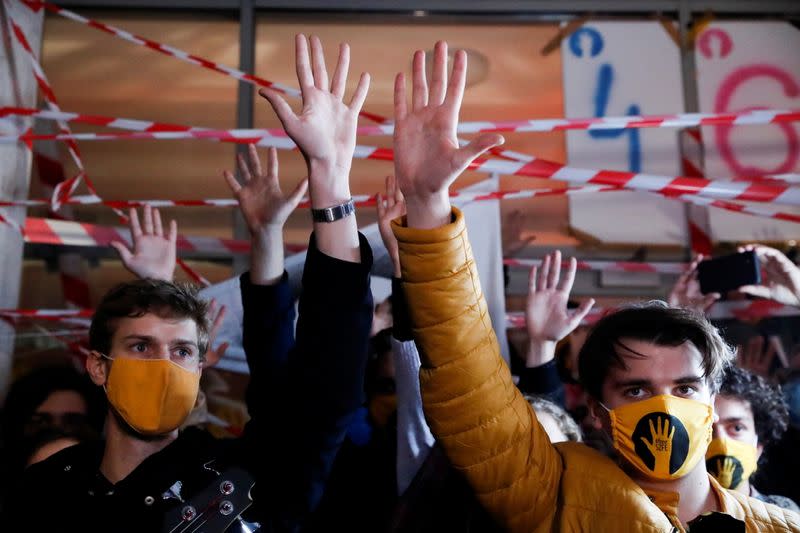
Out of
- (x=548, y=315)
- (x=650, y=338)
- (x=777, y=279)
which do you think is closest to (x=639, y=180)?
(x=777, y=279)

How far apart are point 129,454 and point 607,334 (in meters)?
0.98

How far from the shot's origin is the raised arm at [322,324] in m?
1.28

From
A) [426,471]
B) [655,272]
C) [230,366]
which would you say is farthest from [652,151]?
[426,471]

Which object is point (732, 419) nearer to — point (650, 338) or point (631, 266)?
point (650, 338)

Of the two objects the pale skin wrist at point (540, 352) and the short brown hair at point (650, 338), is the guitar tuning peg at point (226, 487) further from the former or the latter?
the pale skin wrist at point (540, 352)

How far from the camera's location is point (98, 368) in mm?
1539

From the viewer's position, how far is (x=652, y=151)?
3.78m

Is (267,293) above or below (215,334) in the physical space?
above

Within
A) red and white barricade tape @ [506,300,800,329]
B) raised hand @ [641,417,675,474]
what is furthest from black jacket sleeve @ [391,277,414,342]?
red and white barricade tape @ [506,300,800,329]

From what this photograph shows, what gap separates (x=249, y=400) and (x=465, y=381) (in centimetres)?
54

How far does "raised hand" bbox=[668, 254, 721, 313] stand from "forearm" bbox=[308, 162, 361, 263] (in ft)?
4.81

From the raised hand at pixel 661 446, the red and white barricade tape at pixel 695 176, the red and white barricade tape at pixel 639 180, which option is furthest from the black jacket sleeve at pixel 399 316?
the red and white barricade tape at pixel 695 176

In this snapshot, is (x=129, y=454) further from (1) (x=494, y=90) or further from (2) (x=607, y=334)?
(1) (x=494, y=90)

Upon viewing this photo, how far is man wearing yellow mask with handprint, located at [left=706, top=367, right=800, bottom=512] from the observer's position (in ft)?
6.25
